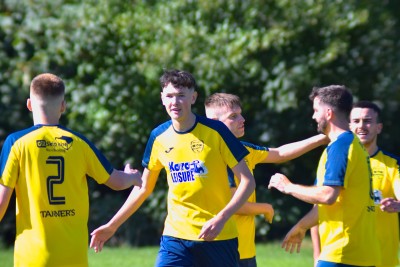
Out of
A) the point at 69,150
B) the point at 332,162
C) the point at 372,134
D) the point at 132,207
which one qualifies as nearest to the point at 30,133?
the point at 69,150

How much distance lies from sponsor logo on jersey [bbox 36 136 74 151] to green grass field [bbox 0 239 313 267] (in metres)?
7.00

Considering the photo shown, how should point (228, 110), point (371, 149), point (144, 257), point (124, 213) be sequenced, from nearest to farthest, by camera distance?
point (124, 213)
point (228, 110)
point (371, 149)
point (144, 257)

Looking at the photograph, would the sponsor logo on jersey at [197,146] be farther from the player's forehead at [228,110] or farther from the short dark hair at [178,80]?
the player's forehead at [228,110]

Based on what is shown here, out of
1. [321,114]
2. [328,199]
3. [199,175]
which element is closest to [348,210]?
[328,199]

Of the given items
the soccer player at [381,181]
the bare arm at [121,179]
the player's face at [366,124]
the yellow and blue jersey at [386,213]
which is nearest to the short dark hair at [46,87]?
the bare arm at [121,179]

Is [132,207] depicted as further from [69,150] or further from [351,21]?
[351,21]

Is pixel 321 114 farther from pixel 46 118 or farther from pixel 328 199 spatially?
pixel 46 118

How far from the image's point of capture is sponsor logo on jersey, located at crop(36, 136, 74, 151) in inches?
238

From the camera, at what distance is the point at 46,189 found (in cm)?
602

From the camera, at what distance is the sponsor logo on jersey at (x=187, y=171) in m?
6.54

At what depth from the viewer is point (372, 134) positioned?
7711 millimetres

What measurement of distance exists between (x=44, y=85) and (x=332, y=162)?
207 cm

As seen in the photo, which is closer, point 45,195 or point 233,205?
point 45,195

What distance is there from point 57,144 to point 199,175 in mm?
1100
